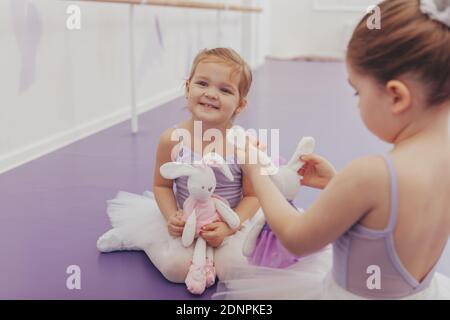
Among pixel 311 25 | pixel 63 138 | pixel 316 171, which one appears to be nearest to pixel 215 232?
pixel 316 171

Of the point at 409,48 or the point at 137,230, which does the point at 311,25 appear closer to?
the point at 137,230

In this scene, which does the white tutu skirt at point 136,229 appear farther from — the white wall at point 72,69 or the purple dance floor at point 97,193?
the white wall at point 72,69

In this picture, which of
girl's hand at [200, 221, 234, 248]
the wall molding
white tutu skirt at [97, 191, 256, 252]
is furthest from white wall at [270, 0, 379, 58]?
girl's hand at [200, 221, 234, 248]

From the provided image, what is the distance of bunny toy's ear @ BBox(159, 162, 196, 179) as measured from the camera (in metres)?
1.00

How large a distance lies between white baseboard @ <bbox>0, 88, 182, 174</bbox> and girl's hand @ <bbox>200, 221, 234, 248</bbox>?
95 centimetres

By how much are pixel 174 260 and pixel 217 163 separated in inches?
8.4

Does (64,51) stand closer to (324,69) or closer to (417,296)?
(417,296)

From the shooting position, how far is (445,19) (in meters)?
0.63

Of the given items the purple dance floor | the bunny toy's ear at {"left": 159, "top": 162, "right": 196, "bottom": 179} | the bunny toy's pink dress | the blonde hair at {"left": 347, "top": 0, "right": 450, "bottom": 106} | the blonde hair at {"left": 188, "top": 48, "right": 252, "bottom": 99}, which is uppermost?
the blonde hair at {"left": 347, "top": 0, "right": 450, "bottom": 106}

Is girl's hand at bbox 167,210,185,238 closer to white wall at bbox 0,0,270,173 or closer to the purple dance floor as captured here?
the purple dance floor

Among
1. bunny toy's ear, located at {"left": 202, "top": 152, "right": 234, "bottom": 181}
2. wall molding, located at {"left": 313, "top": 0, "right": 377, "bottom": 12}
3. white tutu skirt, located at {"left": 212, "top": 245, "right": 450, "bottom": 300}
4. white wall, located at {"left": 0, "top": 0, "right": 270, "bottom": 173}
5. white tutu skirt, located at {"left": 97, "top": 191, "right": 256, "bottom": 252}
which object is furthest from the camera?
wall molding, located at {"left": 313, "top": 0, "right": 377, "bottom": 12}

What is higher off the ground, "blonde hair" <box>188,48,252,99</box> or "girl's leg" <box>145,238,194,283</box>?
"blonde hair" <box>188,48,252,99</box>

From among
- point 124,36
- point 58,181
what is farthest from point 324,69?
point 58,181

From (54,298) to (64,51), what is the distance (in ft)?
4.15
